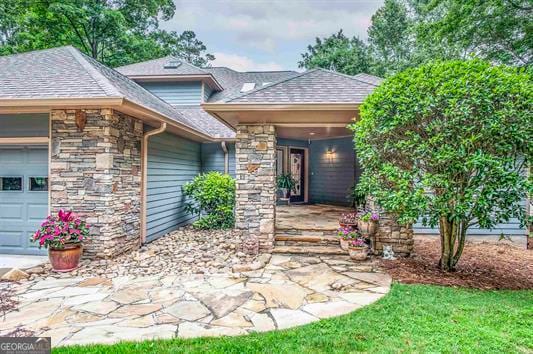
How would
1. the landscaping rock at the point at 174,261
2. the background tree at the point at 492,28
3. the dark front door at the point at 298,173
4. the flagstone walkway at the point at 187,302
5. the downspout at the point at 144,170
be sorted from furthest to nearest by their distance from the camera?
the dark front door at the point at 298,173, the background tree at the point at 492,28, the downspout at the point at 144,170, the landscaping rock at the point at 174,261, the flagstone walkway at the point at 187,302

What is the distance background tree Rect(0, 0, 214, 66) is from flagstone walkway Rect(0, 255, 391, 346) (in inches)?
567

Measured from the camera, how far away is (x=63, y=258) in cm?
459

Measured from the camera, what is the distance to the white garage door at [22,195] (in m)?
5.25

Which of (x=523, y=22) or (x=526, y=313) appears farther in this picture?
(x=523, y=22)

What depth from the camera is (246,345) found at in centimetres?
249

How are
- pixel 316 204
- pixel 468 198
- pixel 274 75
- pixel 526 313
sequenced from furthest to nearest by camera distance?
pixel 274 75, pixel 316 204, pixel 468 198, pixel 526 313

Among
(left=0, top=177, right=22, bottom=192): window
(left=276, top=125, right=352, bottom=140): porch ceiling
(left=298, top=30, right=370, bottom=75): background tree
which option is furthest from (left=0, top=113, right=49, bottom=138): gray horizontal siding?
(left=298, top=30, right=370, bottom=75): background tree

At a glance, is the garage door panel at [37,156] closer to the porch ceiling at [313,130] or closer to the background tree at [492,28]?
the porch ceiling at [313,130]

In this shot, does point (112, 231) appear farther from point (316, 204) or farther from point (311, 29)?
point (311, 29)

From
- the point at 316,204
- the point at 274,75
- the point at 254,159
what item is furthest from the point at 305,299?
the point at 274,75

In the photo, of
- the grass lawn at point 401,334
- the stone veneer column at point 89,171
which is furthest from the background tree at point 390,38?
the grass lawn at point 401,334

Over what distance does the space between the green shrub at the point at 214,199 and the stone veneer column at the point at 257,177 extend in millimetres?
2328

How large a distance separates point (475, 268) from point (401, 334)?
3.10 metres

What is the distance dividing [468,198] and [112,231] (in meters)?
5.38
